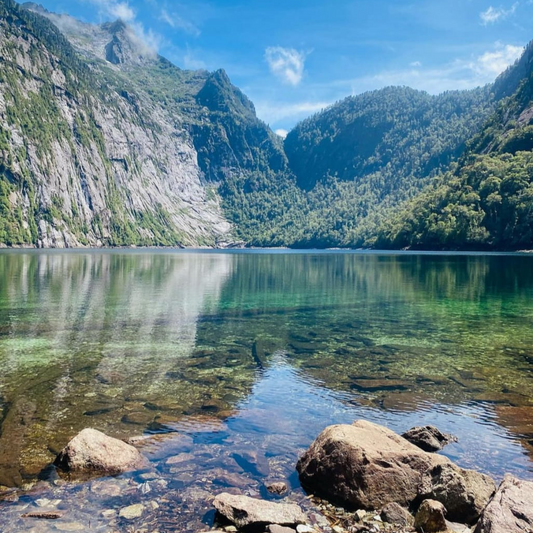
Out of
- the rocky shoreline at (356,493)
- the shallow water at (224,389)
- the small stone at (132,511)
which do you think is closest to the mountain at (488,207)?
the shallow water at (224,389)

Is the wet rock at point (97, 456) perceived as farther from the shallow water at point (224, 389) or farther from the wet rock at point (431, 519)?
the wet rock at point (431, 519)

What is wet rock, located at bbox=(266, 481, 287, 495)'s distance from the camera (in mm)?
10266

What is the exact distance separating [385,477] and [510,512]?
2.77 metres

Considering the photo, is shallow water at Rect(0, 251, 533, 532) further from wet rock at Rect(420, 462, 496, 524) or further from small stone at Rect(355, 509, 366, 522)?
wet rock at Rect(420, 462, 496, 524)

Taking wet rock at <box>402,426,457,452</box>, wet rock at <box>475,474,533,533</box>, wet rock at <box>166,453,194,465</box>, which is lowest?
wet rock at <box>166,453,194,465</box>

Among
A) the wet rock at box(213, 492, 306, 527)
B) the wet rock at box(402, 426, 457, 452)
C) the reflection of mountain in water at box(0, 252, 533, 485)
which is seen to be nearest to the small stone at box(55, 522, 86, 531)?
the reflection of mountain in water at box(0, 252, 533, 485)

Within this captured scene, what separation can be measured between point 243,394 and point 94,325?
675 inches

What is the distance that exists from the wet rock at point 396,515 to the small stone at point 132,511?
5.09m

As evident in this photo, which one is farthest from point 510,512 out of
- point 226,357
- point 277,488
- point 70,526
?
point 226,357

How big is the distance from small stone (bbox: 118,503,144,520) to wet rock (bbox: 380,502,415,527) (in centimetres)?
509

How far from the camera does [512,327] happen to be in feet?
104

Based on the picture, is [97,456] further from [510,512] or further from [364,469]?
[510,512]

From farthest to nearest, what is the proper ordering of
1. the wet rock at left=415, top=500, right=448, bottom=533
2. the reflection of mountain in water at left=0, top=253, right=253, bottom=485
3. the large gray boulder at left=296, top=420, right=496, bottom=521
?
the reflection of mountain in water at left=0, top=253, right=253, bottom=485 → the large gray boulder at left=296, top=420, right=496, bottom=521 → the wet rock at left=415, top=500, right=448, bottom=533

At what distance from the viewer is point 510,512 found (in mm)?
7793
